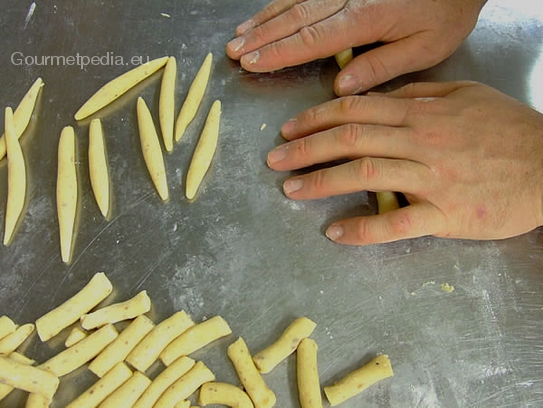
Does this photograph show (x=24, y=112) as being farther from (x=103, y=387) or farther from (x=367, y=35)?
(x=367, y=35)

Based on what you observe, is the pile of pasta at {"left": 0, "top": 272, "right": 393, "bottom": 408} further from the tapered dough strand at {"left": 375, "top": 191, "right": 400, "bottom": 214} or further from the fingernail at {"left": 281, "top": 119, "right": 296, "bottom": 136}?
the fingernail at {"left": 281, "top": 119, "right": 296, "bottom": 136}

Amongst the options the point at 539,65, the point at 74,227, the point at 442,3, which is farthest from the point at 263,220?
the point at 539,65

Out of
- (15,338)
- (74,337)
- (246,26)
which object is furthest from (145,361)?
(246,26)

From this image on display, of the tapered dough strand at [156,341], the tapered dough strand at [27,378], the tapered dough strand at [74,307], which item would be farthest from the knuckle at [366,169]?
the tapered dough strand at [27,378]

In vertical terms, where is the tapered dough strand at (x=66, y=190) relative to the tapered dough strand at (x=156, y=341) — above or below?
above

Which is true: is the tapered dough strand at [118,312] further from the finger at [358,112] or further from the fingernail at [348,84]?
the fingernail at [348,84]

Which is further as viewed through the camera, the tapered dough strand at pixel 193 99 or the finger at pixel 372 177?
the tapered dough strand at pixel 193 99
